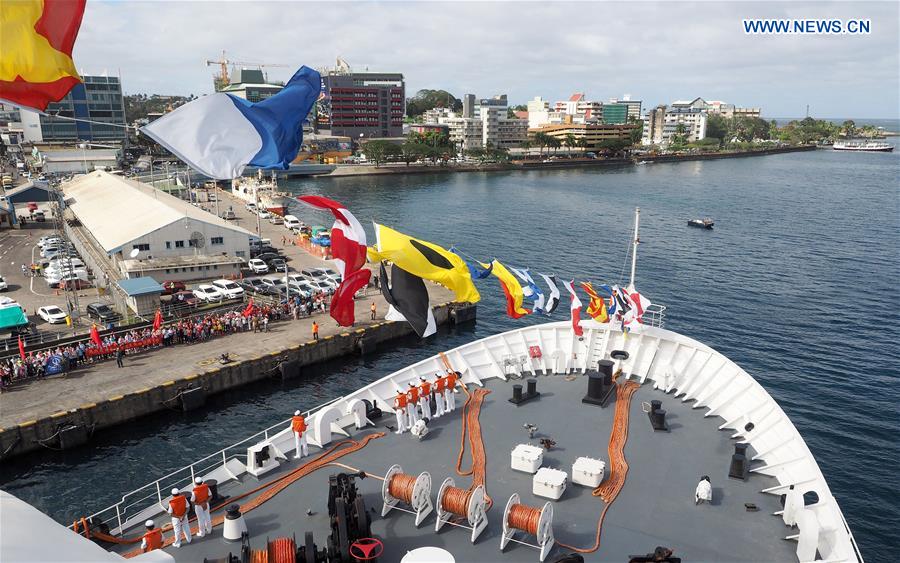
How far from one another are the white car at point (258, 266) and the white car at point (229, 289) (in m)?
5.85

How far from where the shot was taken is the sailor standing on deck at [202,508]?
12.6 m

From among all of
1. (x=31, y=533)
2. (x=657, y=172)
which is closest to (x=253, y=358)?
(x=31, y=533)

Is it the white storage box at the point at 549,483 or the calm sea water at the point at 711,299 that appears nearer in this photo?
the white storage box at the point at 549,483

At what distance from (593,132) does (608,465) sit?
185305 mm

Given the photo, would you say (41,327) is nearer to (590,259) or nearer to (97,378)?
(97,378)

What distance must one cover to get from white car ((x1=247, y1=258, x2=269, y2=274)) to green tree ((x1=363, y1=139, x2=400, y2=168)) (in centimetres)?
10024

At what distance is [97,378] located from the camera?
28.4 meters

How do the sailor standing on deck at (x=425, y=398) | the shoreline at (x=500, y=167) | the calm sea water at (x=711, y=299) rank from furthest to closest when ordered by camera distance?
the shoreline at (x=500, y=167) < the calm sea water at (x=711, y=299) < the sailor standing on deck at (x=425, y=398)

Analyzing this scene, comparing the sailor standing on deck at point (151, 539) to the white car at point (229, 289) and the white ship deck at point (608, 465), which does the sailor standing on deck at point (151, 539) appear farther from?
the white car at point (229, 289)

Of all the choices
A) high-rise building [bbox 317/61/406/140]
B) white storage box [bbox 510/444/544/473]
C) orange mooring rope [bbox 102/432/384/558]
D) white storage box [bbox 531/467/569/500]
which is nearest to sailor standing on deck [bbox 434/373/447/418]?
orange mooring rope [bbox 102/432/384/558]

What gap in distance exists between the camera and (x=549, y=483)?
13875mm

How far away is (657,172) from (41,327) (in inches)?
5842

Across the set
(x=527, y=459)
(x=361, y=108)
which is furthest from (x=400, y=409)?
(x=361, y=108)

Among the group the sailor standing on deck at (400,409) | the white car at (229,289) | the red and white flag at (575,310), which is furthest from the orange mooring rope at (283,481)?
the white car at (229,289)
